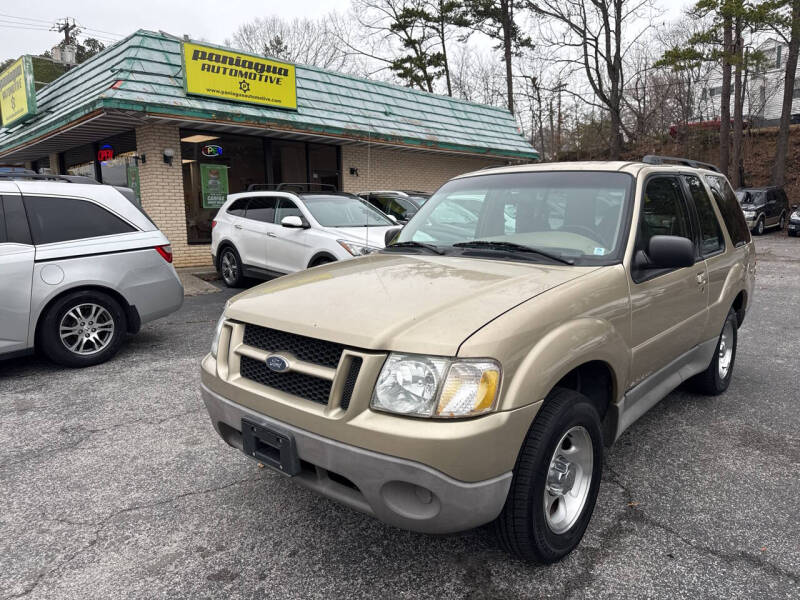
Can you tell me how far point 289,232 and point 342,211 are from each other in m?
0.90

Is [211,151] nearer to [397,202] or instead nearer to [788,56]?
[397,202]

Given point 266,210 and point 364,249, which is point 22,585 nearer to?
point 364,249

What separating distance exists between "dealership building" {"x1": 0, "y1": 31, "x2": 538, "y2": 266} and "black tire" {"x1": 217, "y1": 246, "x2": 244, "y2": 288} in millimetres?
2651

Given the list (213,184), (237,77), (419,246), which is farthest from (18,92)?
(419,246)

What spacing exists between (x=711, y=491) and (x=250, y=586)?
2423mm

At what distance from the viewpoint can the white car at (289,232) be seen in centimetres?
837

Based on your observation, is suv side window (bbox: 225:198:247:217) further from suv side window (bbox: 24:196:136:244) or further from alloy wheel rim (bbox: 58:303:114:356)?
alloy wheel rim (bbox: 58:303:114:356)

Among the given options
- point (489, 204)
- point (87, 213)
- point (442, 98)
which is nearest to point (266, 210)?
point (87, 213)

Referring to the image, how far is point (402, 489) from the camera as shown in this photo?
6.88 ft

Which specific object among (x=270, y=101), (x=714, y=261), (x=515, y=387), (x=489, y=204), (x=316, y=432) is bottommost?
(x=316, y=432)

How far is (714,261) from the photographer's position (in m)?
3.96

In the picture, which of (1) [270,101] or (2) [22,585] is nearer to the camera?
(2) [22,585]

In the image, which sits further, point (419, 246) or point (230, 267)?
point (230, 267)

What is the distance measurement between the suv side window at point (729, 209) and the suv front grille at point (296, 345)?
344 cm
